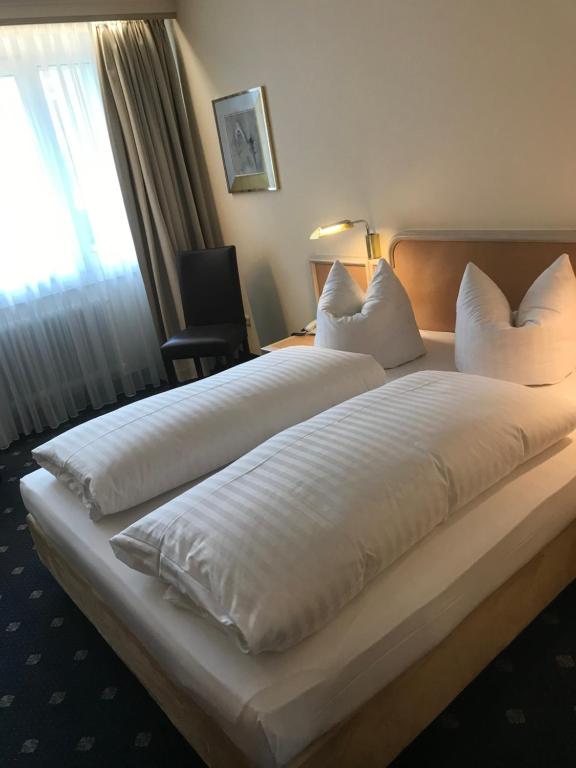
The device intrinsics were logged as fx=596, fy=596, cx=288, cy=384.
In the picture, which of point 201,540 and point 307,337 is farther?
→ point 307,337

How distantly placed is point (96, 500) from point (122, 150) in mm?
2886

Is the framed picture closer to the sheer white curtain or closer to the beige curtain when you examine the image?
the beige curtain

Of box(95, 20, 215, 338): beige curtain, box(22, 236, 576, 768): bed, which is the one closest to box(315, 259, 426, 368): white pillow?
box(22, 236, 576, 768): bed

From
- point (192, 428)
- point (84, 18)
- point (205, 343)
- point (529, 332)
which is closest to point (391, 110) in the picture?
point (529, 332)

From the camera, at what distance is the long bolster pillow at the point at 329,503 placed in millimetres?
1242

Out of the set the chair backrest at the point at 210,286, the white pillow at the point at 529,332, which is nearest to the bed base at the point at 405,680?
the white pillow at the point at 529,332

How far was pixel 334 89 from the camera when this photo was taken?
3000 mm

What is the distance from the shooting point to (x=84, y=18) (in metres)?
3.52

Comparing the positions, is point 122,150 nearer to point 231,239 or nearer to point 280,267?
point 231,239

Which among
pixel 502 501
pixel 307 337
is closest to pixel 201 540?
pixel 502 501

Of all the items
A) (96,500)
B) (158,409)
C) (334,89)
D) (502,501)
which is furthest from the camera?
(334,89)

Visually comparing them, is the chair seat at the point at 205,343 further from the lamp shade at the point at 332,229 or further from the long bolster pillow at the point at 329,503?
the long bolster pillow at the point at 329,503

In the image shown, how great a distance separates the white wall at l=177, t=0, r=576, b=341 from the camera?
2.25m

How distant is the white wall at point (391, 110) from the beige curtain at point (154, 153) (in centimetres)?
21
